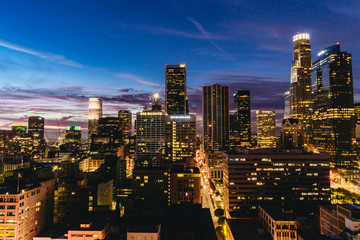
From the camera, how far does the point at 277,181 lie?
5084 inches

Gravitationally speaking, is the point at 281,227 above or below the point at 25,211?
below

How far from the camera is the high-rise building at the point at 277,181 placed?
417ft

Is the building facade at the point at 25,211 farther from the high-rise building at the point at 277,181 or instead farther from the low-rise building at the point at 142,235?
the high-rise building at the point at 277,181

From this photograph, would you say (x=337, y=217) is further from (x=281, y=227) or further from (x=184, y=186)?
(x=184, y=186)

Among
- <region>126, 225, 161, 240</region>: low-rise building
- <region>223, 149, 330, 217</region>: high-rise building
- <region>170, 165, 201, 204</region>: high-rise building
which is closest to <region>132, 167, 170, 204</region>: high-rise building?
<region>170, 165, 201, 204</region>: high-rise building

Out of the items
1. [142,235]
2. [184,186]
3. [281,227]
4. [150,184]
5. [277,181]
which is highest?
[277,181]

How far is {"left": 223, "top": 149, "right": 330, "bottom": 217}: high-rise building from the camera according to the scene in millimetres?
127188

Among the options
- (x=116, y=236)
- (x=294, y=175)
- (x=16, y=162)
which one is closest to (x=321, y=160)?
(x=294, y=175)

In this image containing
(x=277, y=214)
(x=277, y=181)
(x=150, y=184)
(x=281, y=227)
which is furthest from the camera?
(x=150, y=184)

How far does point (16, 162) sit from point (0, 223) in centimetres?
12173

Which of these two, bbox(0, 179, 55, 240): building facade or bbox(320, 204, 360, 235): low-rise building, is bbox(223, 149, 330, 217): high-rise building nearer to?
A: bbox(320, 204, 360, 235): low-rise building

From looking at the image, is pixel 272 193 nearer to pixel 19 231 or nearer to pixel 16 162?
pixel 19 231

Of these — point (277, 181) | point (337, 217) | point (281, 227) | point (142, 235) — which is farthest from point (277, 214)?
point (142, 235)

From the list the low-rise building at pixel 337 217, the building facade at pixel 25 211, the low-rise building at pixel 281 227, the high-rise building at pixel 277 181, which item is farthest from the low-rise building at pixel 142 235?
the high-rise building at pixel 277 181
